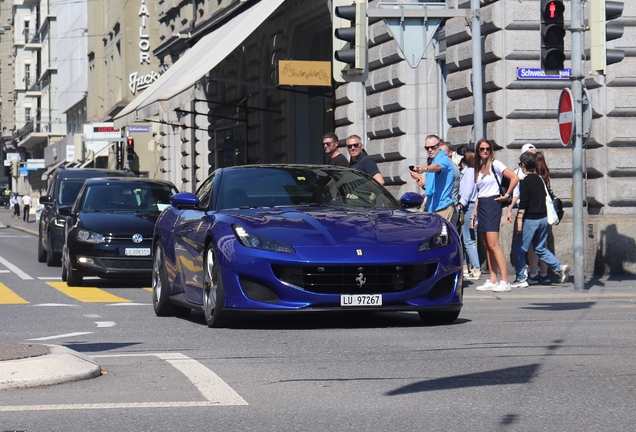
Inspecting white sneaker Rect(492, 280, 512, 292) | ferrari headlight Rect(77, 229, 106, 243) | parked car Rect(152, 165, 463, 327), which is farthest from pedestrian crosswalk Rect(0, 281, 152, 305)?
white sneaker Rect(492, 280, 512, 292)

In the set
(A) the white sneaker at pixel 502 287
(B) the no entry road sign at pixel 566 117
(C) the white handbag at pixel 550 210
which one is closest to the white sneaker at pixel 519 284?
(C) the white handbag at pixel 550 210

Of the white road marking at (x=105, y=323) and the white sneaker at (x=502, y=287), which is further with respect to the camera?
the white sneaker at (x=502, y=287)

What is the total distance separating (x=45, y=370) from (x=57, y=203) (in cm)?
1590

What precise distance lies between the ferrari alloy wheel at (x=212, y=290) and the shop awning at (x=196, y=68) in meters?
12.8

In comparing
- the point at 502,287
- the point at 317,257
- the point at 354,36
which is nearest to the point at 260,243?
the point at 317,257

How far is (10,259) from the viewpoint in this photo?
25.1 metres

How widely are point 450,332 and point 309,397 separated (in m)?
3.37

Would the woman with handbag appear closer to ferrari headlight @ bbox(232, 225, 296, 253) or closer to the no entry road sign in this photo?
the no entry road sign

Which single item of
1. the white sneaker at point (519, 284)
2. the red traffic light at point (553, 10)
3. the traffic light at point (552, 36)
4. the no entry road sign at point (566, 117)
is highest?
the red traffic light at point (553, 10)

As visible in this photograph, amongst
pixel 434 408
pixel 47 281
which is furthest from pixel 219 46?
pixel 434 408

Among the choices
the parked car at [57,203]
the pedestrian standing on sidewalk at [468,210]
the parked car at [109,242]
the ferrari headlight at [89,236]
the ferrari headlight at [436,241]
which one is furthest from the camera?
the parked car at [57,203]

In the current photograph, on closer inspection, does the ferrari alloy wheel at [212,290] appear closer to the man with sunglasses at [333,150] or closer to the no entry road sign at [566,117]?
the no entry road sign at [566,117]

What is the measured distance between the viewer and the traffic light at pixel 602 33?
13727 millimetres

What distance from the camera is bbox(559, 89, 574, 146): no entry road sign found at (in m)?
14.2
